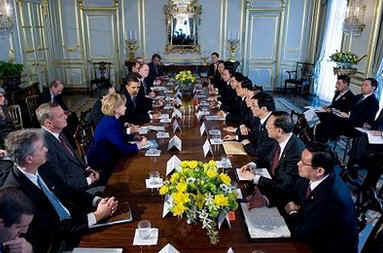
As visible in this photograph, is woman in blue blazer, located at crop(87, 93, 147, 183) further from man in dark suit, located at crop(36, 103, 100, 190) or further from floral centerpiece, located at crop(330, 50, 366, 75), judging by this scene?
floral centerpiece, located at crop(330, 50, 366, 75)

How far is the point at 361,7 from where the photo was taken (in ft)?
22.1

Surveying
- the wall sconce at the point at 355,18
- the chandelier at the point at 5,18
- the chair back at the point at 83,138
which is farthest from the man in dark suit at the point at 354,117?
the chandelier at the point at 5,18

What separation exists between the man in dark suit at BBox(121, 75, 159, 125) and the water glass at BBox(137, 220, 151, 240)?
2.37 m

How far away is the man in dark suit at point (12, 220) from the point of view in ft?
4.22

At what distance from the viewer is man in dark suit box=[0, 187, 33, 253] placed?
4.22ft

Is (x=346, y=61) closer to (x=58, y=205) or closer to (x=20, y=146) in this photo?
(x=58, y=205)

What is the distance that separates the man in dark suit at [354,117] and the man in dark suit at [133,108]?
2869 millimetres

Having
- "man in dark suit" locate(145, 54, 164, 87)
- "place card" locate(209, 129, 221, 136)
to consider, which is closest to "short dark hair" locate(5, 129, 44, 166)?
"place card" locate(209, 129, 221, 136)

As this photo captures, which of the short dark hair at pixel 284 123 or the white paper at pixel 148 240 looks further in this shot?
the short dark hair at pixel 284 123

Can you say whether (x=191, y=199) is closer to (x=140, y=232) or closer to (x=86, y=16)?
(x=140, y=232)

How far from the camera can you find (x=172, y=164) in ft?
8.53

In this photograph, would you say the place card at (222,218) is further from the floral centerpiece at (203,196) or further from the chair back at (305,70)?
the chair back at (305,70)

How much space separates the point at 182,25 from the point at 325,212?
28.0ft

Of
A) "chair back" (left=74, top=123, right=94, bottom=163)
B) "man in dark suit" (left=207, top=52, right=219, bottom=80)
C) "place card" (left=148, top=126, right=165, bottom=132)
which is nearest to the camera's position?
"chair back" (left=74, top=123, right=94, bottom=163)
